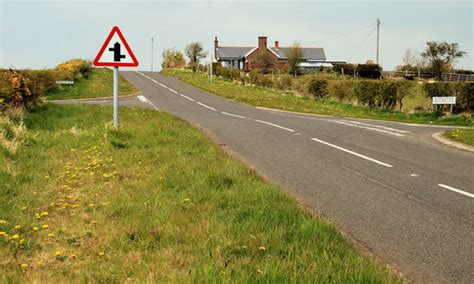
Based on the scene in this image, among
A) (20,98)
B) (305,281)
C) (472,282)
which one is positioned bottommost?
(472,282)

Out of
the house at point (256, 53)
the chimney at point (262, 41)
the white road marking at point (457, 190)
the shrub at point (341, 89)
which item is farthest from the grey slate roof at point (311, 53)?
the white road marking at point (457, 190)

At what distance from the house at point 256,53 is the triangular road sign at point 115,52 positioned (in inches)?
3214

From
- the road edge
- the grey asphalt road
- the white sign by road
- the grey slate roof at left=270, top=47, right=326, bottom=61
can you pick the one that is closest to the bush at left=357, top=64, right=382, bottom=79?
the white sign by road

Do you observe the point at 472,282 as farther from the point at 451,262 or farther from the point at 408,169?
the point at 408,169

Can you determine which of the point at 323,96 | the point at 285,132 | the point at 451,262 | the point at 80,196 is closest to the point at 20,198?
the point at 80,196

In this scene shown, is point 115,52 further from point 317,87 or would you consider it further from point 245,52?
point 245,52

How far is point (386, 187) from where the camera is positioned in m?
7.73

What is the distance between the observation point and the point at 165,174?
752cm

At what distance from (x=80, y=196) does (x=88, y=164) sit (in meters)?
1.93

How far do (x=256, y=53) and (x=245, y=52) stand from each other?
868cm

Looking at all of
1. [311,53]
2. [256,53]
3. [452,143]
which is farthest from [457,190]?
[311,53]

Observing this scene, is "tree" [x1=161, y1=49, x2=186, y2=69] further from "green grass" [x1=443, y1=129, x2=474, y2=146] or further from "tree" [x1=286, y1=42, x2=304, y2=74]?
"green grass" [x1=443, y1=129, x2=474, y2=146]

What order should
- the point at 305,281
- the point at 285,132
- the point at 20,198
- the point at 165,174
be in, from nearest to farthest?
the point at 305,281
the point at 20,198
the point at 165,174
the point at 285,132

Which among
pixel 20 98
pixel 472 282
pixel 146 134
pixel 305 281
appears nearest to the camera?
pixel 305 281
